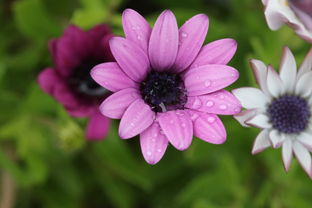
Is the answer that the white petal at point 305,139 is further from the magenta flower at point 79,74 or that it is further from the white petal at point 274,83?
the magenta flower at point 79,74

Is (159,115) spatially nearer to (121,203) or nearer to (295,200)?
(295,200)

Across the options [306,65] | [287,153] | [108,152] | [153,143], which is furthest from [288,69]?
[108,152]

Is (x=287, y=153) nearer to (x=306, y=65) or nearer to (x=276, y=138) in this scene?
(x=276, y=138)

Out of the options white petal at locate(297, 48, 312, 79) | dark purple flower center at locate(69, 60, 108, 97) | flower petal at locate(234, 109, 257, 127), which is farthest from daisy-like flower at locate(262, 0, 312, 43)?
dark purple flower center at locate(69, 60, 108, 97)

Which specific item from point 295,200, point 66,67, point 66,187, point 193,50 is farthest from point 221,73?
point 66,187

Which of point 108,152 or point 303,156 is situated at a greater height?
point 303,156

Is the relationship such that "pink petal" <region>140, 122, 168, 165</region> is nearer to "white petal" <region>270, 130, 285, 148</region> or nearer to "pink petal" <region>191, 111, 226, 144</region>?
"pink petal" <region>191, 111, 226, 144</region>
